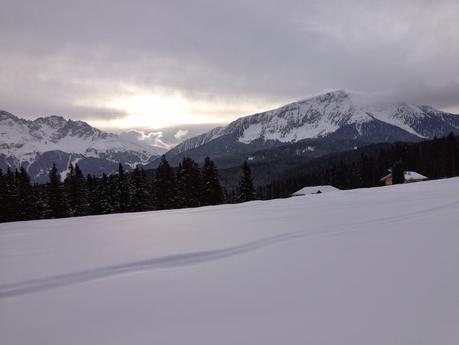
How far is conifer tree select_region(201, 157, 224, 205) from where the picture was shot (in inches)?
1638

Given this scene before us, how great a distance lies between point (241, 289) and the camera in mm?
3332

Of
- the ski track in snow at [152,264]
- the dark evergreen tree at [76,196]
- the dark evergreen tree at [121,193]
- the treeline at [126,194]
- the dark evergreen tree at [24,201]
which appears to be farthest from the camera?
the dark evergreen tree at [76,196]

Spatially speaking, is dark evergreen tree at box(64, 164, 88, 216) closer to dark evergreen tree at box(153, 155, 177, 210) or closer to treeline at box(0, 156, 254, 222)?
treeline at box(0, 156, 254, 222)

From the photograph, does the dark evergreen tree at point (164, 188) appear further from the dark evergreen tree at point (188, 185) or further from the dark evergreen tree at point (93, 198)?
the dark evergreen tree at point (93, 198)

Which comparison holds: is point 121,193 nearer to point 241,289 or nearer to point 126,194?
point 126,194

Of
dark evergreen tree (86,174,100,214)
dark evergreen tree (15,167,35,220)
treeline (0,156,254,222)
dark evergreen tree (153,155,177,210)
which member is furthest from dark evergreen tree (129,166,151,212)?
dark evergreen tree (15,167,35,220)

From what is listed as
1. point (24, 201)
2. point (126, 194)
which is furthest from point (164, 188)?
point (24, 201)

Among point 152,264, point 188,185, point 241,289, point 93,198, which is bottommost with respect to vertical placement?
point 241,289

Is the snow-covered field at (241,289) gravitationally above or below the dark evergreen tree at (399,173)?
Answer: below

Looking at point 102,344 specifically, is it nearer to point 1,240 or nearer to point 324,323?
point 324,323

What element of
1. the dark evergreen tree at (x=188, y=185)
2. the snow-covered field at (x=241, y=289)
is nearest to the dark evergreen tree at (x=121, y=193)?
the dark evergreen tree at (x=188, y=185)

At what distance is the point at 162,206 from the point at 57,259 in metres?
39.7

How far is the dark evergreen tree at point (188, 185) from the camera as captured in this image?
1639 inches

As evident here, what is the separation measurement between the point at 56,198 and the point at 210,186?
2040 cm
